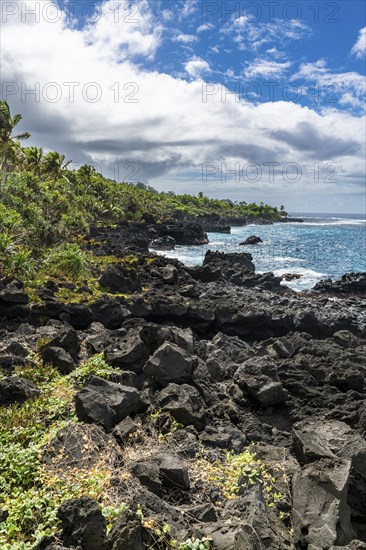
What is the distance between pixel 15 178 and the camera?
39.7 metres

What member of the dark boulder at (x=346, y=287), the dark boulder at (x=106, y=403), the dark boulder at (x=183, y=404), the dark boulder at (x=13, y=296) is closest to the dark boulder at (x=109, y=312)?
the dark boulder at (x=13, y=296)

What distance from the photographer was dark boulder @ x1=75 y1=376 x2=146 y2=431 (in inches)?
347

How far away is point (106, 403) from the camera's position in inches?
356

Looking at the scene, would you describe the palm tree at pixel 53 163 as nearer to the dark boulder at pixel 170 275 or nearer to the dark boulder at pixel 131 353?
the dark boulder at pixel 170 275

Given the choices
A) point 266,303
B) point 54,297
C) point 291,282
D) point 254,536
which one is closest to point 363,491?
point 254,536

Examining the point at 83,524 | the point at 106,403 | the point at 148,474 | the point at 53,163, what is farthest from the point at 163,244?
the point at 83,524

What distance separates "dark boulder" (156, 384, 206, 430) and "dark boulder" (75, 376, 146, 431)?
61 centimetres

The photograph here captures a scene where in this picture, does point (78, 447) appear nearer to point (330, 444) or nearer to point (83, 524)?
point (83, 524)

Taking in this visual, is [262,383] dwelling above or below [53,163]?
below

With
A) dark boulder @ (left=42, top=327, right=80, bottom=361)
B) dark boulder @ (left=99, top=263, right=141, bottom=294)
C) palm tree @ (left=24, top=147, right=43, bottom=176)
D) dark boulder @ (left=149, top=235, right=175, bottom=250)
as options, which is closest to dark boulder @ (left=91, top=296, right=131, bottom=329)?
dark boulder @ (left=42, top=327, right=80, bottom=361)

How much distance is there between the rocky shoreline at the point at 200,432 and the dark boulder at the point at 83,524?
0.06ft

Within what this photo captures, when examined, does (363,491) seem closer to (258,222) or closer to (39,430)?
(39,430)

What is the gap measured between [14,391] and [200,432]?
4.64 m

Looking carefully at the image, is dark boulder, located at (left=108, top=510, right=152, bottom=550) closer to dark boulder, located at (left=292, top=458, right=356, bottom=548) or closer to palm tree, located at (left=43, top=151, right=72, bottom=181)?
dark boulder, located at (left=292, top=458, right=356, bottom=548)
